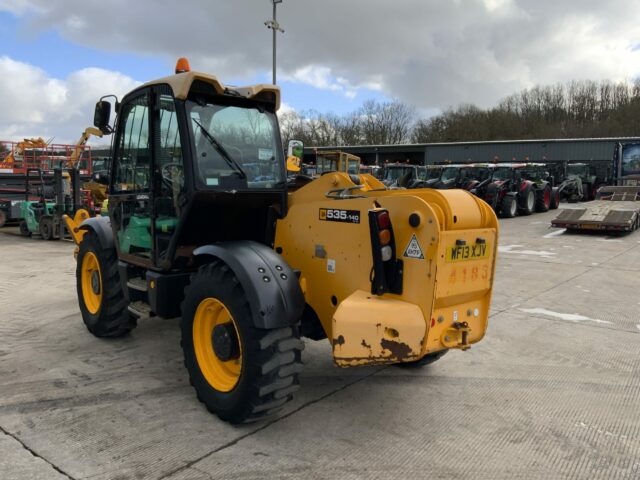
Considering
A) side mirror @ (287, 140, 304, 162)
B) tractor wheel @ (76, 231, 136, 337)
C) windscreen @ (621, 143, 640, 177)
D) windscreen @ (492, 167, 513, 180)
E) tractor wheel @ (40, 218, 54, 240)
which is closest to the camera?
side mirror @ (287, 140, 304, 162)

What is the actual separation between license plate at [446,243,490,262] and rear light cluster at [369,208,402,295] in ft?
1.07

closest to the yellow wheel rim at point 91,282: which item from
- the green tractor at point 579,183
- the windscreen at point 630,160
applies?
the green tractor at point 579,183

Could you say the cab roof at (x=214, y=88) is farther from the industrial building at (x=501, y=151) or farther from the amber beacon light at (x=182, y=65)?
the industrial building at (x=501, y=151)

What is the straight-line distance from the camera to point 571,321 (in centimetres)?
606

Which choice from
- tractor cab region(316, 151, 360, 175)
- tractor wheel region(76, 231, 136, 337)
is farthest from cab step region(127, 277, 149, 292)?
tractor cab region(316, 151, 360, 175)

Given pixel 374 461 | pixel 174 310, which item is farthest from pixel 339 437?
pixel 174 310

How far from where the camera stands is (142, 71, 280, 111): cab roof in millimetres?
Answer: 3641

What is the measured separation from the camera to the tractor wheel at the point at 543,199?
21.4 m

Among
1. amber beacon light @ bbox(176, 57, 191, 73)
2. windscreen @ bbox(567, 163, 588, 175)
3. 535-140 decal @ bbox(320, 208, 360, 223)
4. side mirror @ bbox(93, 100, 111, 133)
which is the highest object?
windscreen @ bbox(567, 163, 588, 175)

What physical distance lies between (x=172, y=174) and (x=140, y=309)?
131cm

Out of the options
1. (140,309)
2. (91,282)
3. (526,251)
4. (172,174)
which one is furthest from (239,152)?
(526,251)

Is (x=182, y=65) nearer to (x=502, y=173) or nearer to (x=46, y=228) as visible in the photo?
(x=46, y=228)

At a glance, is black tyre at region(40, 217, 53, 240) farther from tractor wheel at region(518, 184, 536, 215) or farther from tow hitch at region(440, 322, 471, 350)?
tractor wheel at region(518, 184, 536, 215)

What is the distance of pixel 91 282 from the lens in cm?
540
